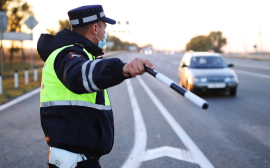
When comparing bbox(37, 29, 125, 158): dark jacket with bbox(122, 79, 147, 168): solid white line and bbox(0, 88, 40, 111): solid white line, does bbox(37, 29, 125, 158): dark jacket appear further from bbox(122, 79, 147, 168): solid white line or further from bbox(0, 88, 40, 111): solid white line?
bbox(0, 88, 40, 111): solid white line

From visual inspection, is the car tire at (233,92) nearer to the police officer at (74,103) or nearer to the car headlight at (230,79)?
the car headlight at (230,79)

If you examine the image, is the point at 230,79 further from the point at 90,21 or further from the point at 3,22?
the point at 3,22

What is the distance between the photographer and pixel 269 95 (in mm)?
11852

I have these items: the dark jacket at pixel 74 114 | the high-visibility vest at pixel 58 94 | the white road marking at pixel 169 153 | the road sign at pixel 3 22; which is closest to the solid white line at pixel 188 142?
the white road marking at pixel 169 153

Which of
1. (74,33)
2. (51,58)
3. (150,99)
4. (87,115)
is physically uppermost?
(74,33)

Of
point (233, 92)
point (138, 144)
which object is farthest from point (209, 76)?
point (138, 144)

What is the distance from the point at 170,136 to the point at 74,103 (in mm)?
4322

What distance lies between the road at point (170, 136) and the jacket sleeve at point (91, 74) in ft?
9.54

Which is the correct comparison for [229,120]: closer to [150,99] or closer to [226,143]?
[226,143]

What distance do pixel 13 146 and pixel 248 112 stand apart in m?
6.18

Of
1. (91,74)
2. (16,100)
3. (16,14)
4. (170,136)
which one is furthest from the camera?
(16,14)

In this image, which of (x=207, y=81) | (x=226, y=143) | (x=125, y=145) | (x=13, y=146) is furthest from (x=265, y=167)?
(x=207, y=81)

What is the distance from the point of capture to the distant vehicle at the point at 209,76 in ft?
37.9

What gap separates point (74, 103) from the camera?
6.45 ft
